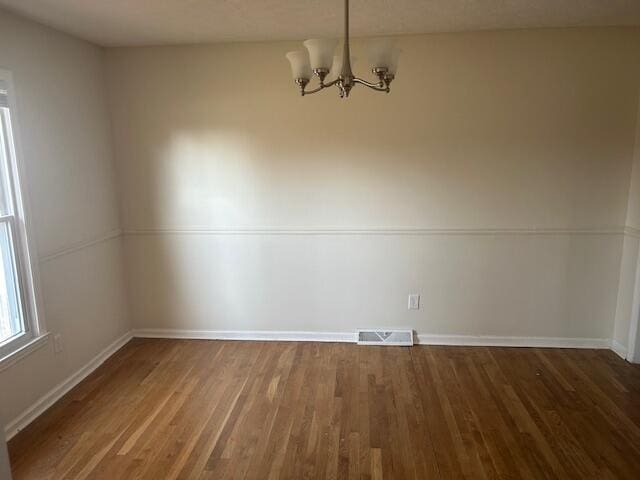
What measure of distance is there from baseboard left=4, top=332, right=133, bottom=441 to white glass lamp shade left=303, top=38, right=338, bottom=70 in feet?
7.75

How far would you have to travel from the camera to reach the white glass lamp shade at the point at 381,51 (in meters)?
1.82

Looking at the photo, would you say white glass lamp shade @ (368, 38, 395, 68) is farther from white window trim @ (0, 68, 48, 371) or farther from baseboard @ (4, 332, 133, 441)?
baseboard @ (4, 332, 133, 441)

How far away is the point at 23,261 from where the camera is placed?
2635mm

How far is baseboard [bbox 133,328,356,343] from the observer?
371 centimetres

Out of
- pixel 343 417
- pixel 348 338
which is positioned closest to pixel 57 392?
pixel 343 417

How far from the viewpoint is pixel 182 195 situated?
3.58 metres

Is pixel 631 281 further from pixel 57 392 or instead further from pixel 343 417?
pixel 57 392

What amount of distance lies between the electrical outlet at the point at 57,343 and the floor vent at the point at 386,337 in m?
2.22

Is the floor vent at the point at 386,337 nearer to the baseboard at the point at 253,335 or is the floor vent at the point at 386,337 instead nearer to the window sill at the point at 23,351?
the baseboard at the point at 253,335

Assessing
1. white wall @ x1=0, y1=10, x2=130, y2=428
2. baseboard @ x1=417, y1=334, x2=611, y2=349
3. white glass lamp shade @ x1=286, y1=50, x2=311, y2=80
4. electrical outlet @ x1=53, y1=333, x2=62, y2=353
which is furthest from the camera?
baseboard @ x1=417, y1=334, x2=611, y2=349

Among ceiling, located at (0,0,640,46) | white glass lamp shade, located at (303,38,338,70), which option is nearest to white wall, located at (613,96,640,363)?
ceiling, located at (0,0,640,46)

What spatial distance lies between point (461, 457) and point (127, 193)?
3119 mm

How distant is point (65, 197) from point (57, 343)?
0.99m

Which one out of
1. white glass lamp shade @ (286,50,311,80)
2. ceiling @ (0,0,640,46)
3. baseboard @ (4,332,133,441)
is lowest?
baseboard @ (4,332,133,441)
